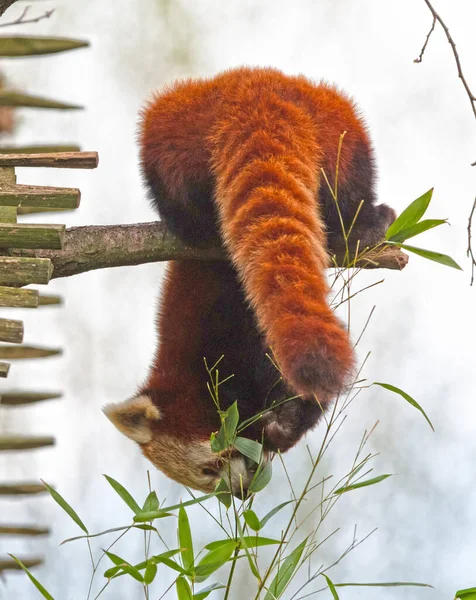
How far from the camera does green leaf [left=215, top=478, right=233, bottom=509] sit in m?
2.01

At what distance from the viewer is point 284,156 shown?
1.91m

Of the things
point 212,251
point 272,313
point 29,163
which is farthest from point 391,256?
point 29,163

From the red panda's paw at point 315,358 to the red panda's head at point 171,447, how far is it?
1.27 m

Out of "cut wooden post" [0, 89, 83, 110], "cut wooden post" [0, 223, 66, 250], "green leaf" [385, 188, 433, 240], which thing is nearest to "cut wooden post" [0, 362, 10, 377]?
"cut wooden post" [0, 223, 66, 250]

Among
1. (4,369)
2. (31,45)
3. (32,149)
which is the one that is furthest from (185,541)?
(31,45)

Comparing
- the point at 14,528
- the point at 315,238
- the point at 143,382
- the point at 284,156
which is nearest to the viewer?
the point at 315,238

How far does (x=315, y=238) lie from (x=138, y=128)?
0.80 meters

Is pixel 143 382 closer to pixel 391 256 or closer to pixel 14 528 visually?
pixel 14 528

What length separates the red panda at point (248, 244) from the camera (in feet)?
4.97

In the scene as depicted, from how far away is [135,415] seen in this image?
264 centimetres

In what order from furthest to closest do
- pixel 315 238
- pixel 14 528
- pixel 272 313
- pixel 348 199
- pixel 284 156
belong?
pixel 14 528, pixel 348 199, pixel 284 156, pixel 315 238, pixel 272 313

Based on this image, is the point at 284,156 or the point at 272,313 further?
the point at 284,156

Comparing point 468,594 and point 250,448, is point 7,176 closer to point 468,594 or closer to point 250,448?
point 250,448

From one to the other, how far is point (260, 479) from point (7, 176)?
1.03 m
